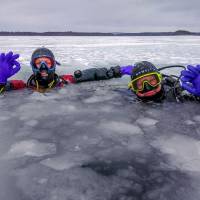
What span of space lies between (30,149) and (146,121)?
1.60 metres

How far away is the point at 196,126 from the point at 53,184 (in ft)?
6.92

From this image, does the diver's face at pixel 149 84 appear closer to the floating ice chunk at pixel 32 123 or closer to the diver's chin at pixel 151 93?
the diver's chin at pixel 151 93

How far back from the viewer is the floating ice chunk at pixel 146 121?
3949 mm

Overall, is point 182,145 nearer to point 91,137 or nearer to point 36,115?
point 91,137

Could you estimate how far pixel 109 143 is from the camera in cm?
327

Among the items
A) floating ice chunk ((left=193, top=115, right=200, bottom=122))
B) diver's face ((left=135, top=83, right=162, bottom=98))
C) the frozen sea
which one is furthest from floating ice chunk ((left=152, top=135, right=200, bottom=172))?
diver's face ((left=135, top=83, right=162, bottom=98))

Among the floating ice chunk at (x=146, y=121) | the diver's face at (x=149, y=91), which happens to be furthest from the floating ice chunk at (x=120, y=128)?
the diver's face at (x=149, y=91)

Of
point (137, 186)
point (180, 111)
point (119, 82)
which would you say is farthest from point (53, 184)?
point (119, 82)

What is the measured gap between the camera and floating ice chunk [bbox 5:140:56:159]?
3000mm

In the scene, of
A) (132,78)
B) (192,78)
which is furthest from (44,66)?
(192,78)

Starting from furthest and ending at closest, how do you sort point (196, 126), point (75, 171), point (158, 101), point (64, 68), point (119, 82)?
point (64, 68) < point (119, 82) < point (158, 101) < point (196, 126) < point (75, 171)

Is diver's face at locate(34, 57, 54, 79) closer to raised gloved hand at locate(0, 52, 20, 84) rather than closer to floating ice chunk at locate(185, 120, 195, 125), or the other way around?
raised gloved hand at locate(0, 52, 20, 84)

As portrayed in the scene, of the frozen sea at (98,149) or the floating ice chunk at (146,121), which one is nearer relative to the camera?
the frozen sea at (98,149)

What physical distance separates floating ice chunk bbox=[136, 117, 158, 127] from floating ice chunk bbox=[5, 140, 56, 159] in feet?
4.12
